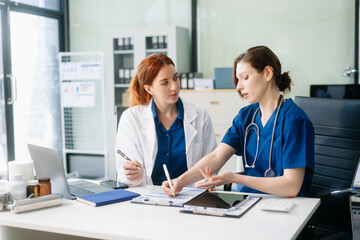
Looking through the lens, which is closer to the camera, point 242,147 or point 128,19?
point 242,147

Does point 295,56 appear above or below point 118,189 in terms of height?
above

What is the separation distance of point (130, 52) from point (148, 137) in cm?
304

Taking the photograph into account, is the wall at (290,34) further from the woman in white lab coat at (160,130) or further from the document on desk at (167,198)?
the document on desk at (167,198)

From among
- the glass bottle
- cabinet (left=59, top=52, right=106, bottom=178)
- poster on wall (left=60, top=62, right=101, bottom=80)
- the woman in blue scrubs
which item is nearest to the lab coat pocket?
the woman in blue scrubs

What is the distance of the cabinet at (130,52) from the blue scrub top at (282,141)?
2950 mm

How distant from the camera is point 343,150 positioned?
213cm

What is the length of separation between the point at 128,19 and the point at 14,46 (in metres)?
1.49

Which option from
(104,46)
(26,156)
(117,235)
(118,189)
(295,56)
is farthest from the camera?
(104,46)

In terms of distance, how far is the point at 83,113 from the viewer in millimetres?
6035

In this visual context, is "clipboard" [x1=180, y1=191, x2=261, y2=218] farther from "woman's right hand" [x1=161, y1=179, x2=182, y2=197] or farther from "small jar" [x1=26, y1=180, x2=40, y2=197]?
"small jar" [x1=26, y1=180, x2=40, y2=197]

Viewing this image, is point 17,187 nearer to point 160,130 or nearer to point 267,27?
point 160,130

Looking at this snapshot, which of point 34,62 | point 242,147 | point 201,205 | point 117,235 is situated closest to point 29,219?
point 117,235

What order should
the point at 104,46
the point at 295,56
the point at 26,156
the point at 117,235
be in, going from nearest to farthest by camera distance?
1. the point at 117,235
2. the point at 295,56
3. the point at 26,156
4. the point at 104,46

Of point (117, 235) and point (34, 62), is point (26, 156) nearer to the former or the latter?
point (34, 62)
